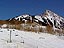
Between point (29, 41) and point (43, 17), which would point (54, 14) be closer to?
point (43, 17)

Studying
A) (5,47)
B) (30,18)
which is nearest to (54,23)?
(30,18)

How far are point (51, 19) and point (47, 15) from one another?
5.45ft

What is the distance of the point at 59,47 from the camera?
19.0 metres

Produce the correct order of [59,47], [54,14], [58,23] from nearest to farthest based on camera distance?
[59,47] → [58,23] → [54,14]

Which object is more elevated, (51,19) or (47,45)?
(51,19)

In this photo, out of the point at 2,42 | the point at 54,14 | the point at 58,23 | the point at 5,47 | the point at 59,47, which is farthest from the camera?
the point at 54,14

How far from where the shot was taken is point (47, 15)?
49.8 m

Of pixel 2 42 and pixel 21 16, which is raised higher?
pixel 21 16

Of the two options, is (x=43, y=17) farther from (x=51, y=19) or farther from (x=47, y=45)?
(x=47, y=45)

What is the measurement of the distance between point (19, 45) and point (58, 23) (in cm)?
2747

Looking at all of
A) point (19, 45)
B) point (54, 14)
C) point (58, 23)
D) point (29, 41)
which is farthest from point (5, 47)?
point (54, 14)

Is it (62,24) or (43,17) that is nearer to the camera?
(62,24)

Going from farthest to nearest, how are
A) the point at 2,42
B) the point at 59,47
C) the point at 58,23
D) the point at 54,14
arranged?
the point at 54,14 → the point at 58,23 → the point at 59,47 → the point at 2,42

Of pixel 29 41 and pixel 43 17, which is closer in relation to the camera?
pixel 29 41
